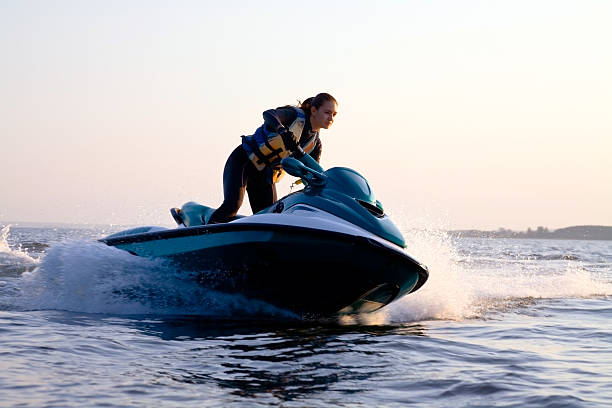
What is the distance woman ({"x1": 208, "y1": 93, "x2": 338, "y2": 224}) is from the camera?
596cm

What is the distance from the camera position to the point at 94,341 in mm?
4332

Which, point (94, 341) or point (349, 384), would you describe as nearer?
point (349, 384)

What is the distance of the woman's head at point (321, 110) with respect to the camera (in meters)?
5.95

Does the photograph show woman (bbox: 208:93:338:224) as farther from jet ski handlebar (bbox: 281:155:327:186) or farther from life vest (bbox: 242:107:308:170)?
jet ski handlebar (bbox: 281:155:327:186)

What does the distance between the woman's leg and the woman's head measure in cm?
70

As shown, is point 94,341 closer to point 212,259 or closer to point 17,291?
point 212,259

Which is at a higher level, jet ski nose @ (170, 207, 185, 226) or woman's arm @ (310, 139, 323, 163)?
woman's arm @ (310, 139, 323, 163)

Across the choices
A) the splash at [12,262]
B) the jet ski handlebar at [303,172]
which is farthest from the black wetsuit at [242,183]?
the splash at [12,262]

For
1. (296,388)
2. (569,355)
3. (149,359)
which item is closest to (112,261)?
(149,359)

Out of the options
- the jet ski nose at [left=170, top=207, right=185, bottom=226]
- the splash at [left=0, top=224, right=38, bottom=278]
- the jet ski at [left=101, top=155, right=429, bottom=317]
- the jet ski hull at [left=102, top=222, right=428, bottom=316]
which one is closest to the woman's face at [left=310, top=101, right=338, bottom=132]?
the jet ski at [left=101, top=155, right=429, bottom=317]

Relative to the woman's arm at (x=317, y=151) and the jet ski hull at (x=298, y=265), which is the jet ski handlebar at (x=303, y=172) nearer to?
the jet ski hull at (x=298, y=265)

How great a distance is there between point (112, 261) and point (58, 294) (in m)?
0.60

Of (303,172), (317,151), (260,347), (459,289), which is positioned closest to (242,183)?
(317,151)

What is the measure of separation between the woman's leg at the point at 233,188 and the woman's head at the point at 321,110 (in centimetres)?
70
